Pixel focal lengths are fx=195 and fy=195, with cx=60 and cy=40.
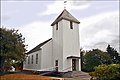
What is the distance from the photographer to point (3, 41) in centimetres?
2467

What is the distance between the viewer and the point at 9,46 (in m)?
24.5

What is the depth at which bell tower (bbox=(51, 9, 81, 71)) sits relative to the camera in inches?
1222

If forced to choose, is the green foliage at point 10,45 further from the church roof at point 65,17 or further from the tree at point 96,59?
the tree at point 96,59

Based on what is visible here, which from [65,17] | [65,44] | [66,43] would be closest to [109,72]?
[65,44]

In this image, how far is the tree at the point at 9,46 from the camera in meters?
24.5

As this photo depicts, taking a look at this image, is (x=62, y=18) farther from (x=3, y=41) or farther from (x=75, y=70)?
(x=3, y=41)

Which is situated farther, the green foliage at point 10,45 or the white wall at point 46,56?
the white wall at point 46,56

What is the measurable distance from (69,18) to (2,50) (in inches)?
509

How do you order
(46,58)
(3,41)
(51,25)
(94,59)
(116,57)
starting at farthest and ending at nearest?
(116,57) → (94,59) → (51,25) → (46,58) → (3,41)

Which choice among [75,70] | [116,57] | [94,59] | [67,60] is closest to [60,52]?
[67,60]

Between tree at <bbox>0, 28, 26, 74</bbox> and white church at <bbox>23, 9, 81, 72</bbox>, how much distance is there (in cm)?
737

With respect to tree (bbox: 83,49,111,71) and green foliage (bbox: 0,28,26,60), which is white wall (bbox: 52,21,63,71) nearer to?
green foliage (bbox: 0,28,26,60)

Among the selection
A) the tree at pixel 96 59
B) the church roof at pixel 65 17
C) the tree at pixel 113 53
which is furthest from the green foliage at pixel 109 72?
the tree at pixel 113 53

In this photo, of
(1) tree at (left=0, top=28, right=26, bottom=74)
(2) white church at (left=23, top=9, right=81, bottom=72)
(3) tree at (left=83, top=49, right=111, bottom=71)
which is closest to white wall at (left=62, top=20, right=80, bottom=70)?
(2) white church at (left=23, top=9, right=81, bottom=72)
